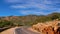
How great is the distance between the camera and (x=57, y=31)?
87.1 ft

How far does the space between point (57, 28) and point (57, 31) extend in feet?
1.38

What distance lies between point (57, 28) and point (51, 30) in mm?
2478

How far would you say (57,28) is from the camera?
2634cm

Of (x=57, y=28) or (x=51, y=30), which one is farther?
(x=51, y=30)

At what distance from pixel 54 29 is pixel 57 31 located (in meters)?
0.61

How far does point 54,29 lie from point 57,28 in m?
0.78

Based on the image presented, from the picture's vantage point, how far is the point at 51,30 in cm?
2875

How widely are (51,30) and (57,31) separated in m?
2.24

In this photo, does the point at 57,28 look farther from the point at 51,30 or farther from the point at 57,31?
the point at 51,30

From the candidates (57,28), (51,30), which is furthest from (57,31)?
(51,30)

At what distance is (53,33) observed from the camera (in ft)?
90.8

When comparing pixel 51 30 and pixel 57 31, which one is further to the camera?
pixel 51 30

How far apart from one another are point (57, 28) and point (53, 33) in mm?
1522
